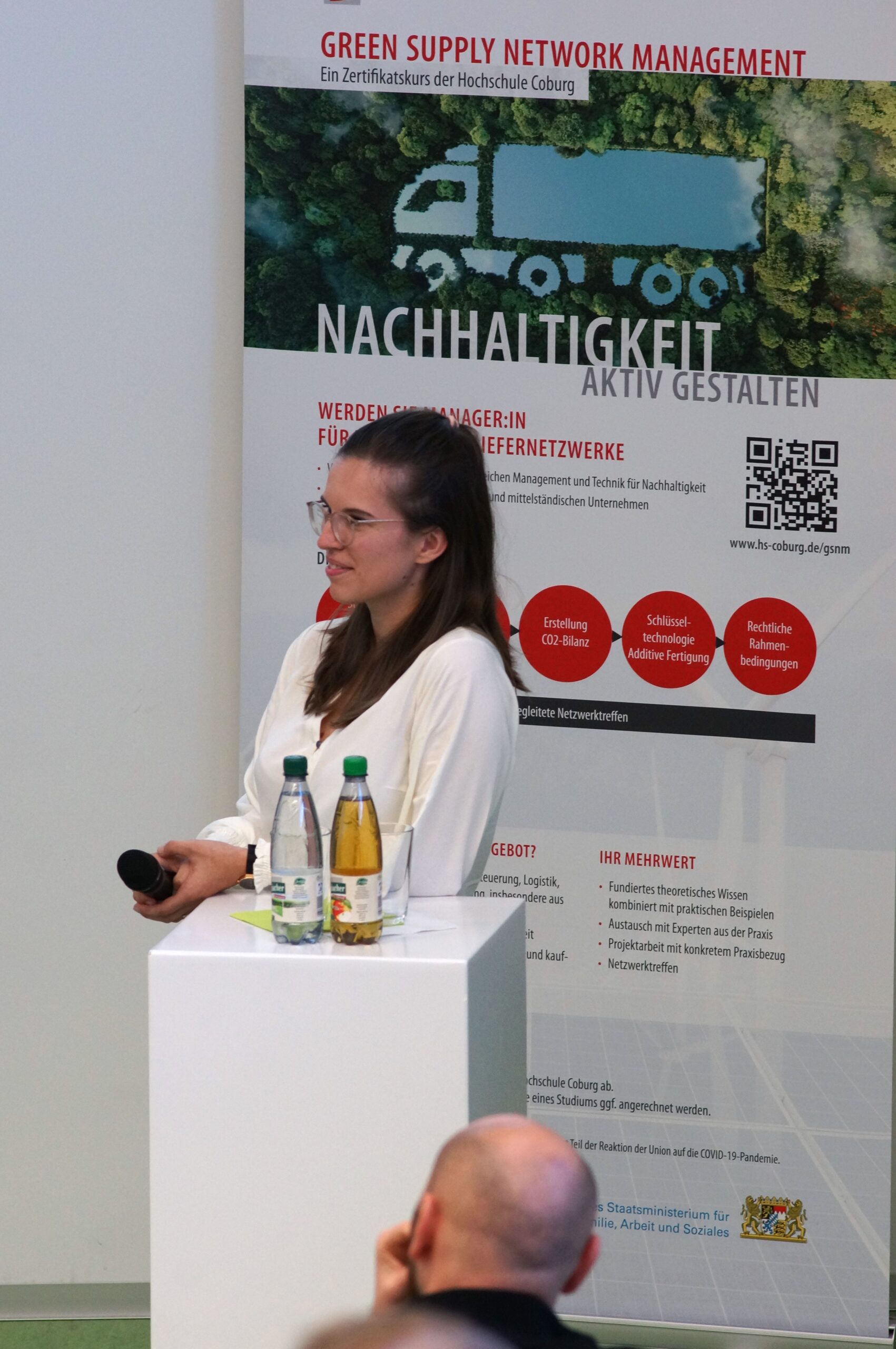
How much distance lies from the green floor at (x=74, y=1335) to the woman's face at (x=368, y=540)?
78.5 inches

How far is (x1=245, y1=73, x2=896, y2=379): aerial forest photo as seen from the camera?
9.78 feet

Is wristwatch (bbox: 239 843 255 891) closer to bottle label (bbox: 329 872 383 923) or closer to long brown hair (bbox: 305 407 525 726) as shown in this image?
long brown hair (bbox: 305 407 525 726)

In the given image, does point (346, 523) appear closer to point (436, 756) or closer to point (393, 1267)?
point (436, 756)

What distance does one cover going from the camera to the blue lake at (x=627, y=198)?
299cm

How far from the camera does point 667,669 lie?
3.09m

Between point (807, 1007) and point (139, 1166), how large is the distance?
62.4 inches

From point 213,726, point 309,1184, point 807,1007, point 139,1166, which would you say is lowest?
point 139,1166

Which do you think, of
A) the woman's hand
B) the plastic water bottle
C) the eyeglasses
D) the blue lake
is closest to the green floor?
the woman's hand

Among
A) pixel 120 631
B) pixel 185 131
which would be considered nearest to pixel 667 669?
pixel 120 631

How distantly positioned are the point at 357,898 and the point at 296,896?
73 millimetres

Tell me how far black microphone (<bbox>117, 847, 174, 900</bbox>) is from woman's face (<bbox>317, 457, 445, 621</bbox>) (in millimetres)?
461

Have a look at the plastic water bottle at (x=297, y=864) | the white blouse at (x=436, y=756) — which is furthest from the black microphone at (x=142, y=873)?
the plastic water bottle at (x=297, y=864)

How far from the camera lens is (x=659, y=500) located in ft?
10.1

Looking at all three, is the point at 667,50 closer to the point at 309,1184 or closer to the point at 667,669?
the point at 667,669
